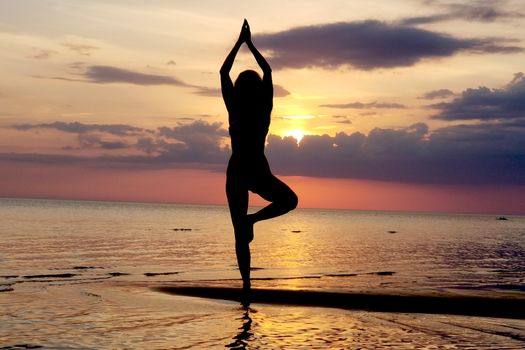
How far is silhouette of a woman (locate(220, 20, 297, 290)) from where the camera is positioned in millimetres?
9500

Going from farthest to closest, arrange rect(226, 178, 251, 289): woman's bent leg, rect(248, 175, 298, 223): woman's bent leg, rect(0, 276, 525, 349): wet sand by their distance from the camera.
Result: rect(226, 178, 251, 289): woman's bent leg → rect(248, 175, 298, 223): woman's bent leg → rect(0, 276, 525, 349): wet sand

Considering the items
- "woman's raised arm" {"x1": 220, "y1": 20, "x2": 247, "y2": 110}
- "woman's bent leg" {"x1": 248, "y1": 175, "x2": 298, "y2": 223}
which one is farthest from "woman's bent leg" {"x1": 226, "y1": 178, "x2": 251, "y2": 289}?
"woman's raised arm" {"x1": 220, "y1": 20, "x2": 247, "y2": 110}

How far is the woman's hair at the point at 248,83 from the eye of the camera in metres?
9.62

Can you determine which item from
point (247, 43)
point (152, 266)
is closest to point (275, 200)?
point (247, 43)

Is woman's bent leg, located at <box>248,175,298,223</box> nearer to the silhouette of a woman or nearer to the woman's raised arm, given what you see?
the silhouette of a woman

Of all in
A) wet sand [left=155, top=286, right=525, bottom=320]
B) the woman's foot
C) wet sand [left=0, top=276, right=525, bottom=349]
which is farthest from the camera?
wet sand [left=155, top=286, right=525, bottom=320]

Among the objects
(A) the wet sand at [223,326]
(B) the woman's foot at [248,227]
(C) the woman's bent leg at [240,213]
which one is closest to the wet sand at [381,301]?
(A) the wet sand at [223,326]

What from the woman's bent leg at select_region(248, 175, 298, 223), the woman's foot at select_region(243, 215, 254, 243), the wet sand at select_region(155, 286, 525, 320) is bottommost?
the wet sand at select_region(155, 286, 525, 320)

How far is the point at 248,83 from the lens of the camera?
31.6 ft

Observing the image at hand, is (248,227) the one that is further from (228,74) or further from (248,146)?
(228,74)

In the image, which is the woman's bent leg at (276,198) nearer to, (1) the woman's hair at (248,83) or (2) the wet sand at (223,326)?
(1) the woman's hair at (248,83)

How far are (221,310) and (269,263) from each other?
14.6 m

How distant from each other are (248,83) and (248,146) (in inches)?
40.0

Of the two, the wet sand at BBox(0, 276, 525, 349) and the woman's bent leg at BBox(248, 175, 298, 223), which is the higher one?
the woman's bent leg at BBox(248, 175, 298, 223)
